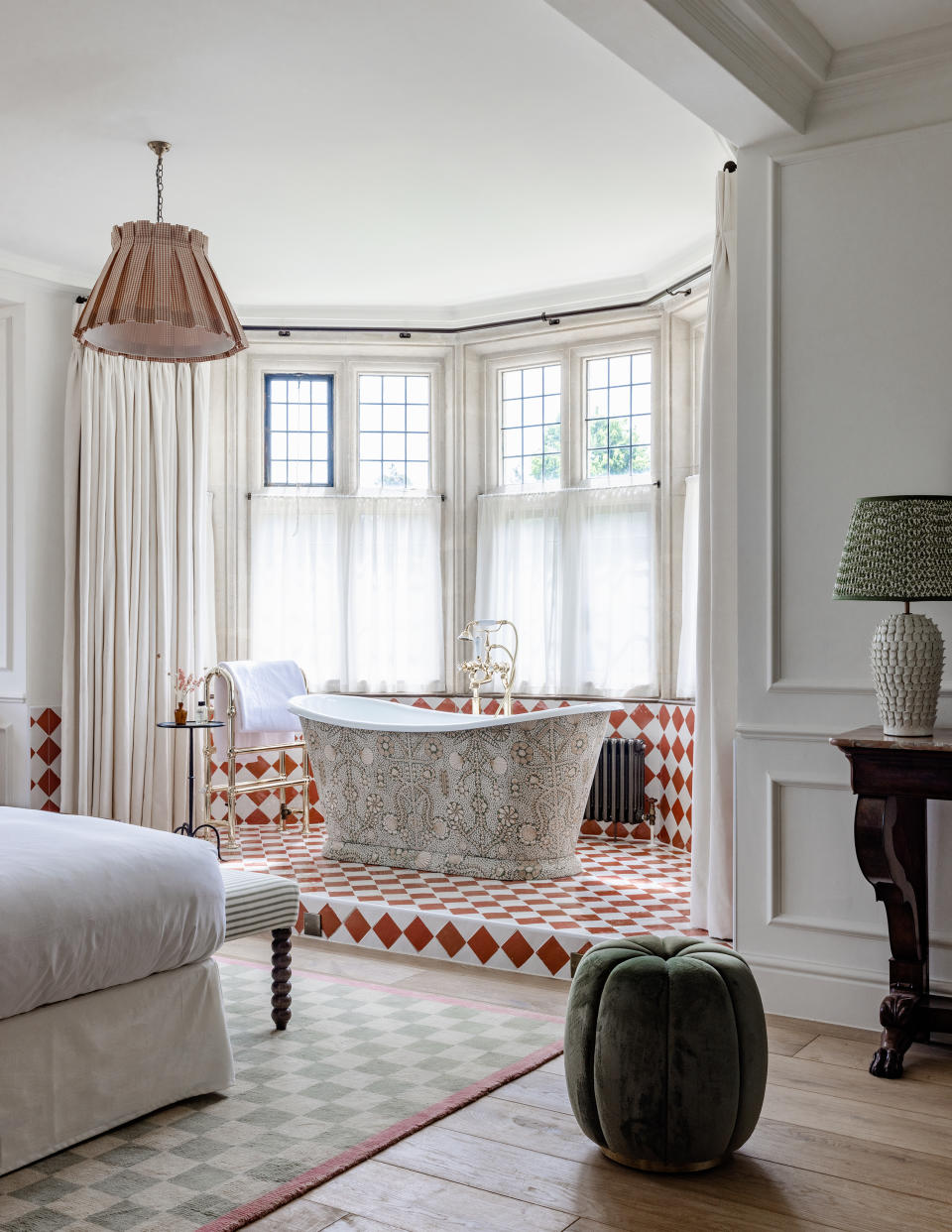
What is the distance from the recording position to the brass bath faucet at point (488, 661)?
20.8 ft

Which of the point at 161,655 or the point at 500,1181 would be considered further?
the point at 161,655

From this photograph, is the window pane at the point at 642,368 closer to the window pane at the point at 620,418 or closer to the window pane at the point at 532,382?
the window pane at the point at 620,418

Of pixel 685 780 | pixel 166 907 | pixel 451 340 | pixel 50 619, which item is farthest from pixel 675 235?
pixel 166 907

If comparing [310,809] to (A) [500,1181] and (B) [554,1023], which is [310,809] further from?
(A) [500,1181]

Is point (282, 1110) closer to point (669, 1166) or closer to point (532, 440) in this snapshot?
point (669, 1166)

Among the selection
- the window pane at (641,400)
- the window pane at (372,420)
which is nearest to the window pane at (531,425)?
the window pane at (641,400)

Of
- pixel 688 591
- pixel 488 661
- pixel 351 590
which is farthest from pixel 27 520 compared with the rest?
pixel 688 591

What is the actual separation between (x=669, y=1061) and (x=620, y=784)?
379 centimetres

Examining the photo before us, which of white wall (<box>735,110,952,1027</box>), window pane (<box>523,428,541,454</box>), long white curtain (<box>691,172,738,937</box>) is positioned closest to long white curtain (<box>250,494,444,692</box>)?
window pane (<box>523,428,541,454</box>)

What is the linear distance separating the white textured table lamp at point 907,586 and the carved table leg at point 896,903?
0.26 m

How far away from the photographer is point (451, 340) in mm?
6961

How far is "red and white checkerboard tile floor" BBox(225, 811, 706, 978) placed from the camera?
427 cm

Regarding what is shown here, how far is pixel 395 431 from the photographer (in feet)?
23.2

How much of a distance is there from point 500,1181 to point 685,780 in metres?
3.74
